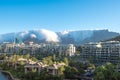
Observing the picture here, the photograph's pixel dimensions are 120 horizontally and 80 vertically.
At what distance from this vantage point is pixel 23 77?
26656mm

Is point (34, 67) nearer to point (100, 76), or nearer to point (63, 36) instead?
point (100, 76)

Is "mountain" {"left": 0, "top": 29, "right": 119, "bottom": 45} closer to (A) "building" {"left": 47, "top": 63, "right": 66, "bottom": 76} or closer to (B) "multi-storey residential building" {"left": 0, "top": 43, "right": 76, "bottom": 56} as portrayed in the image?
(B) "multi-storey residential building" {"left": 0, "top": 43, "right": 76, "bottom": 56}

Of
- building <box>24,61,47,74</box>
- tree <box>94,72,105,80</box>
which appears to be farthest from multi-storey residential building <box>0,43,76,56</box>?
tree <box>94,72,105,80</box>

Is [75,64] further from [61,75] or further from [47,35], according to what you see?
[47,35]

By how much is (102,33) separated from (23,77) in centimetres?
8426

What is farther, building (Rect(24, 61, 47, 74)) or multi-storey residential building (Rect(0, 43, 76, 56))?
multi-storey residential building (Rect(0, 43, 76, 56))

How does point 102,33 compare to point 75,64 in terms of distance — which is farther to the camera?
point 102,33

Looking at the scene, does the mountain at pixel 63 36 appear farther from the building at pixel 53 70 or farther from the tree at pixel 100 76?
the tree at pixel 100 76

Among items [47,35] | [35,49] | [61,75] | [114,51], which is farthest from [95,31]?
[61,75]

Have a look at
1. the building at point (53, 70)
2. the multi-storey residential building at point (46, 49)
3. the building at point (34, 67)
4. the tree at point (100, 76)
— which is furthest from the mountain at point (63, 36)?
the tree at point (100, 76)

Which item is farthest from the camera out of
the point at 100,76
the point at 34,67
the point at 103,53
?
the point at 103,53

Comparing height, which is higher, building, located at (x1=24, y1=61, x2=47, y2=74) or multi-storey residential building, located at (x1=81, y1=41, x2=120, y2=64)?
multi-storey residential building, located at (x1=81, y1=41, x2=120, y2=64)

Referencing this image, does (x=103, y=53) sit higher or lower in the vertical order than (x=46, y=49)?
lower

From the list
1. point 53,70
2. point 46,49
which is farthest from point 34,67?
point 46,49
